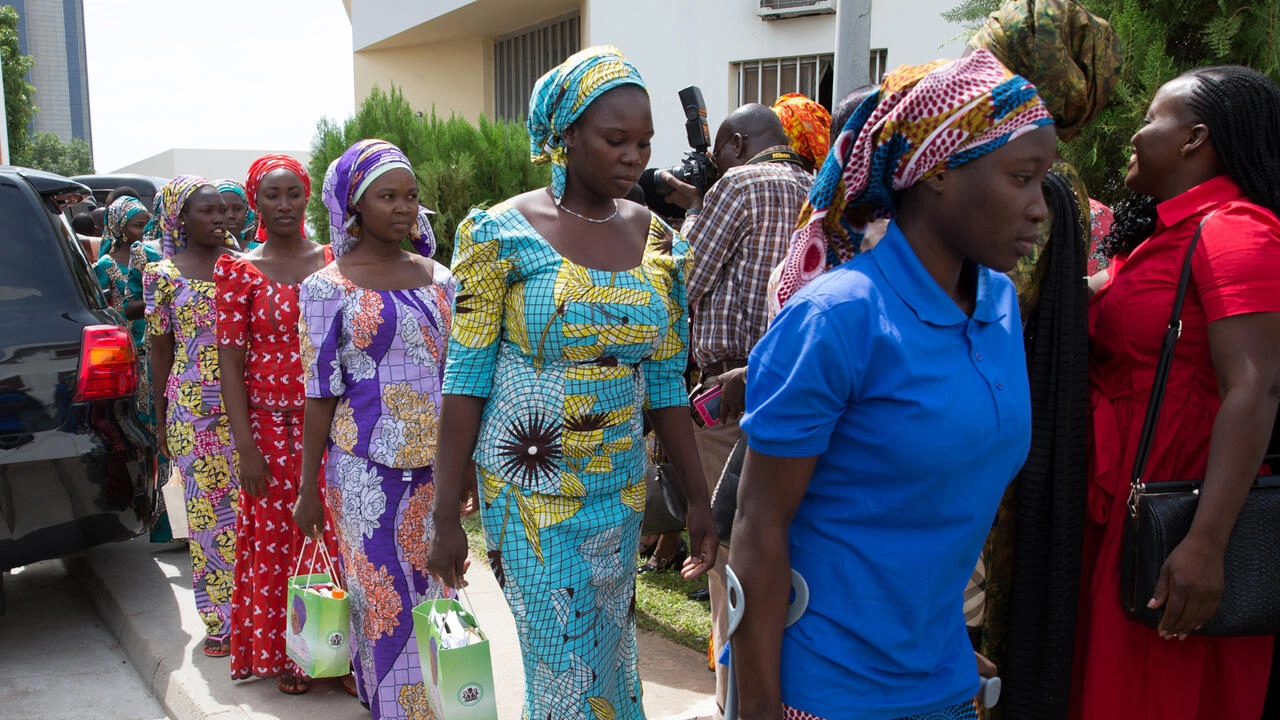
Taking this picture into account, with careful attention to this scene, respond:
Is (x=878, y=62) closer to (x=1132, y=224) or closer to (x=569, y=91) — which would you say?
(x=1132, y=224)

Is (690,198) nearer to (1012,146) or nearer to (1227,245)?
(1227,245)

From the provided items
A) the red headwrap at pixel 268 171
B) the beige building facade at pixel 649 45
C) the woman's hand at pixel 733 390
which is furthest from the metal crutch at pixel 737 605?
the beige building facade at pixel 649 45

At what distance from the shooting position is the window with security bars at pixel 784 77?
11.5 metres

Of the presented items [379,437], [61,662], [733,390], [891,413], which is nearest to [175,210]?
[61,662]

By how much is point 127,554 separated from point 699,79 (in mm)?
8477

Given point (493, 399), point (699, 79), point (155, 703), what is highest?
point (699, 79)

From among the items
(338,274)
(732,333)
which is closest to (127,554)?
(338,274)

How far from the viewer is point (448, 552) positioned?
272cm

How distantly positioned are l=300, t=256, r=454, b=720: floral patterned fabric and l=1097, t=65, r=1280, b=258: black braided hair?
7.84 ft

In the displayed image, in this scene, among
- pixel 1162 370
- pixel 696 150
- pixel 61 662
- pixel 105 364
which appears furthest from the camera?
pixel 696 150

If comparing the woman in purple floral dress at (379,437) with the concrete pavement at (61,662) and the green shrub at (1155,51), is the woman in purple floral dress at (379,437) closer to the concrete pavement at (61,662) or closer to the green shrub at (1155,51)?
the concrete pavement at (61,662)

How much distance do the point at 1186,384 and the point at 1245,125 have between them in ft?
2.18

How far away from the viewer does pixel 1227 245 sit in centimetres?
247

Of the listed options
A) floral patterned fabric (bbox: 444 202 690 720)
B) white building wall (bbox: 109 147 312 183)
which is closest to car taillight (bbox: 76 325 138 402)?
floral patterned fabric (bbox: 444 202 690 720)
